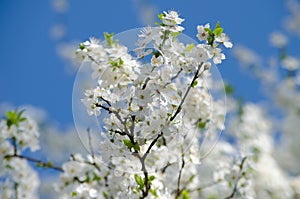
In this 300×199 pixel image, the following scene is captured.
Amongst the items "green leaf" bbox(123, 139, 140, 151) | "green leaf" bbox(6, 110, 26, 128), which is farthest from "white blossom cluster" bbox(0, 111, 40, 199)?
"green leaf" bbox(123, 139, 140, 151)

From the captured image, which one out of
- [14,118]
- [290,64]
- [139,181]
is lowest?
[139,181]

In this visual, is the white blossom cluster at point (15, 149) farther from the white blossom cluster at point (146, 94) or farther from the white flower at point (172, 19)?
the white flower at point (172, 19)

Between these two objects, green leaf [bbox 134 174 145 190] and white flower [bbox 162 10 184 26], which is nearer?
white flower [bbox 162 10 184 26]

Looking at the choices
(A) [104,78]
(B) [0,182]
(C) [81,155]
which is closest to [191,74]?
(A) [104,78]

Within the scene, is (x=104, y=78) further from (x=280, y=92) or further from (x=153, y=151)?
(x=280, y=92)

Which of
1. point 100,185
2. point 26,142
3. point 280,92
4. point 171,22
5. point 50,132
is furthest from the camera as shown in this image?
point 50,132

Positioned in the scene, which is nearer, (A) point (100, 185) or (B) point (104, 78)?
(B) point (104, 78)

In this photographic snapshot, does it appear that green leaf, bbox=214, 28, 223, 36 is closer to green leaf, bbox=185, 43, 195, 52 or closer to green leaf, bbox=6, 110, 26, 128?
green leaf, bbox=185, 43, 195, 52

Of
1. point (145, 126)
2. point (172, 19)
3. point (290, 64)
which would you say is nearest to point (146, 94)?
point (145, 126)

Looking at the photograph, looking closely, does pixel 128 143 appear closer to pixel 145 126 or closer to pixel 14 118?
pixel 145 126

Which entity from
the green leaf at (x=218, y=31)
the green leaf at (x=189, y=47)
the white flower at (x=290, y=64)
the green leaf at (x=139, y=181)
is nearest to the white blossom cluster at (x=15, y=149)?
the green leaf at (x=139, y=181)

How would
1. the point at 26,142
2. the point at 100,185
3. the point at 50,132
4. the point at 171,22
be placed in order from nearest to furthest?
the point at 171,22 → the point at 100,185 → the point at 26,142 → the point at 50,132
